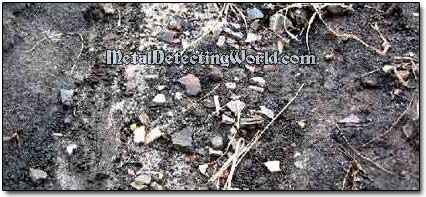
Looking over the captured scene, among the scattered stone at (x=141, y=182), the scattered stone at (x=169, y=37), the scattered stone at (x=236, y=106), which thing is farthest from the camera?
the scattered stone at (x=169, y=37)

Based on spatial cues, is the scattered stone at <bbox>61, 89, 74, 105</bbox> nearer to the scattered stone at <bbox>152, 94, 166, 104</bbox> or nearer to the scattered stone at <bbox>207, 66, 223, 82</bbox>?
the scattered stone at <bbox>152, 94, 166, 104</bbox>

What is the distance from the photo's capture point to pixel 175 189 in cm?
222

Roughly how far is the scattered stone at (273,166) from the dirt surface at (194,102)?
20mm

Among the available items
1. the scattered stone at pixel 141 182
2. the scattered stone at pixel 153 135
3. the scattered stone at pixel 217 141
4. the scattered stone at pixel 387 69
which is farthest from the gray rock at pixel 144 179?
the scattered stone at pixel 387 69

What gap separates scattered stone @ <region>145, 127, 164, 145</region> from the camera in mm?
2338

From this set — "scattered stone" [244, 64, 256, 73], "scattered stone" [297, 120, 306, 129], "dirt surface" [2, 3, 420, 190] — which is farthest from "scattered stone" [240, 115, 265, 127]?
"scattered stone" [244, 64, 256, 73]

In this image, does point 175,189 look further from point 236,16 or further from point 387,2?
point 387,2

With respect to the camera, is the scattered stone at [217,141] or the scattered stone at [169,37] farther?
the scattered stone at [169,37]

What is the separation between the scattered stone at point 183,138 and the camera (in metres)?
2.31

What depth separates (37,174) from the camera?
2248mm

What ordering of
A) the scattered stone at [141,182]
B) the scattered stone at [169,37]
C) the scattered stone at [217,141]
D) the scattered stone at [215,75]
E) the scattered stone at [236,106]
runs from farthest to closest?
the scattered stone at [169,37]
the scattered stone at [215,75]
the scattered stone at [236,106]
the scattered stone at [217,141]
the scattered stone at [141,182]

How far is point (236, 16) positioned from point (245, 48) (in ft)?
0.61

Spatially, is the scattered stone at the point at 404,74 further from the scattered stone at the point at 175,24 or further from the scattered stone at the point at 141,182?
the scattered stone at the point at 141,182

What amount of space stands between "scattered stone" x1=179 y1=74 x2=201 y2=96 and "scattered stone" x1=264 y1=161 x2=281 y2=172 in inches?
16.2
